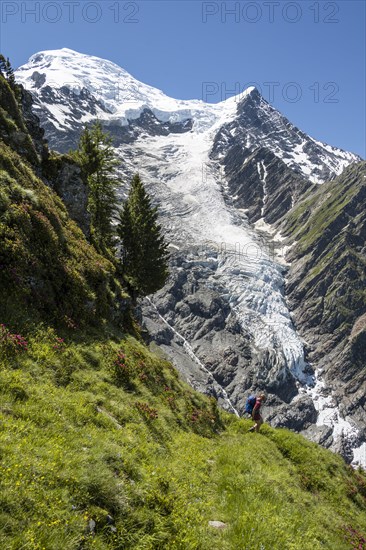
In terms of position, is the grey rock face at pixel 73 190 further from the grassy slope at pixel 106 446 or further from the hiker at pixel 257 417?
the hiker at pixel 257 417

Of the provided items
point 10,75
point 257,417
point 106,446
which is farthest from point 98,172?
point 106,446

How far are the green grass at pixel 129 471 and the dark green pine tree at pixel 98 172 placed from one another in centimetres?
2862

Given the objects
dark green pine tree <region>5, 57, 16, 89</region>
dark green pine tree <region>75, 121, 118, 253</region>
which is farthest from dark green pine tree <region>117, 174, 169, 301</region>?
dark green pine tree <region>5, 57, 16, 89</region>

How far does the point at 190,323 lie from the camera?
177000 millimetres

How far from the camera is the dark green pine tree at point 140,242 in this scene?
4294 centimetres

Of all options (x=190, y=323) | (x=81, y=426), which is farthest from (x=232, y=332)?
(x=81, y=426)

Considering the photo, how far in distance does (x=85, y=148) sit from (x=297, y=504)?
39.1 m

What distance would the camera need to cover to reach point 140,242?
142ft

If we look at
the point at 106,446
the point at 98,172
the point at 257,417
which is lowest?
the point at 106,446

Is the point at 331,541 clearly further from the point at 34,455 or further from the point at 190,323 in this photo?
the point at 190,323

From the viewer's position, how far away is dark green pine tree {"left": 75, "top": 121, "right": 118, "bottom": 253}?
40.9m

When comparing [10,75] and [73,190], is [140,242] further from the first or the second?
[10,75]

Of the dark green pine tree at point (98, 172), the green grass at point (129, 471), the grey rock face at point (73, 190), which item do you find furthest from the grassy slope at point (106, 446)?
the dark green pine tree at point (98, 172)

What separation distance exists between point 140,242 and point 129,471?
36.5 m
